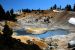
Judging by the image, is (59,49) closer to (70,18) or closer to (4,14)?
(70,18)

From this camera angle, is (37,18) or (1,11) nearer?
(1,11)

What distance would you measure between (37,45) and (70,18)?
3373cm

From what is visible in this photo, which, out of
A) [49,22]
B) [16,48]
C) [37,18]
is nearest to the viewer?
[16,48]

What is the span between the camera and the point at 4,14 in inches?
3455

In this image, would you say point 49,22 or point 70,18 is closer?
point 70,18

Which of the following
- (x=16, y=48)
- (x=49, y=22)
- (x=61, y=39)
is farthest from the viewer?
(x=49, y=22)

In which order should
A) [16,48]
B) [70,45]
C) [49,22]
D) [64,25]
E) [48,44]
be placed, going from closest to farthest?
[16,48]
[70,45]
[48,44]
[64,25]
[49,22]

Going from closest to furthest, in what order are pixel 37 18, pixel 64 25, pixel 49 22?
pixel 64 25 < pixel 49 22 < pixel 37 18

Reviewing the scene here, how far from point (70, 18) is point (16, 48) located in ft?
126

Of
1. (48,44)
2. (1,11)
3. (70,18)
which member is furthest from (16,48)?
(1,11)

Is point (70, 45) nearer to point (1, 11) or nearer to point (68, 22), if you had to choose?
point (68, 22)

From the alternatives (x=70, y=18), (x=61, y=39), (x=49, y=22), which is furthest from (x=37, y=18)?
(x=61, y=39)

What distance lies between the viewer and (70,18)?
236ft

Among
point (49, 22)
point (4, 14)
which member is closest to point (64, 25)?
point (49, 22)
